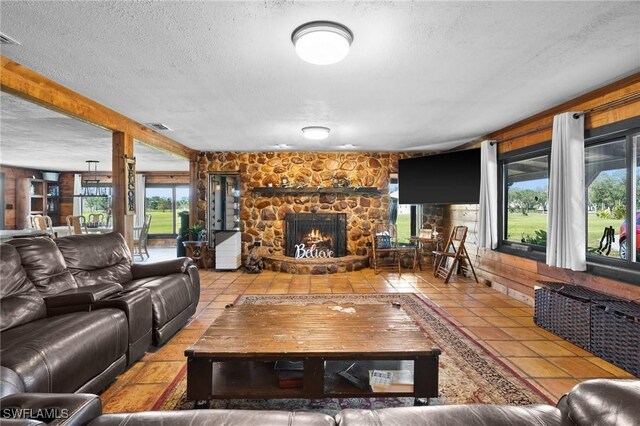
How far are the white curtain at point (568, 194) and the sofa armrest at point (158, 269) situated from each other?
389 cm

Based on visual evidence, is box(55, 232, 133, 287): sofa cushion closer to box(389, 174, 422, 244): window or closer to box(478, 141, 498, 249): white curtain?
box(478, 141, 498, 249): white curtain

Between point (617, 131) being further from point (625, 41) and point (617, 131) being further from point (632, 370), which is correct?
point (632, 370)

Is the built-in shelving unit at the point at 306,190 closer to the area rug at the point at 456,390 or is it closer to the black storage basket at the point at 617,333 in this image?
the area rug at the point at 456,390

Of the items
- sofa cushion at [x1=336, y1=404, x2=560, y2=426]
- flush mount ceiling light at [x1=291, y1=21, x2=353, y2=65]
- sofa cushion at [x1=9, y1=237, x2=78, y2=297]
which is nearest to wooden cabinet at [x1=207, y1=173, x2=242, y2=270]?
sofa cushion at [x1=9, y1=237, x2=78, y2=297]

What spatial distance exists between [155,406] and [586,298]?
11.0ft

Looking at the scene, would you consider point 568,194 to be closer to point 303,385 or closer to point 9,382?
point 303,385

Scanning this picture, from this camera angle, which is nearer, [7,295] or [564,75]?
[7,295]

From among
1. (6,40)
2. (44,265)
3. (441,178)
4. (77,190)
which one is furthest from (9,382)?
(77,190)

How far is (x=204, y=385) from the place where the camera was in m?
1.67

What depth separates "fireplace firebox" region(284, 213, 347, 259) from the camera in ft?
20.1

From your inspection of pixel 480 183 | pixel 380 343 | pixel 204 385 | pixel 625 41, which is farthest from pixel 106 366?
pixel 480 183

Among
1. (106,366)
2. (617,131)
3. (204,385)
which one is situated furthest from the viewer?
(617,131)

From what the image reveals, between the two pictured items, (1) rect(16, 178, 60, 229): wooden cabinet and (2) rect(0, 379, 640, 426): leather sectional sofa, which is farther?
(1) rect(16, 178, 60, 229): wooden cabinet

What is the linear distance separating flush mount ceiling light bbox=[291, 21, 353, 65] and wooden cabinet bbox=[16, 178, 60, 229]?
29.7 ft
